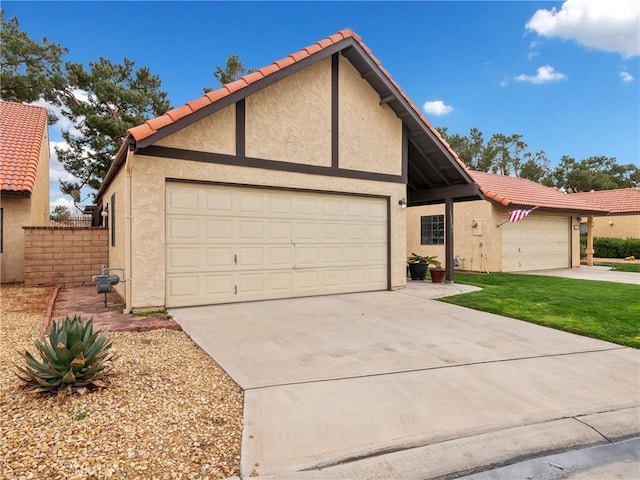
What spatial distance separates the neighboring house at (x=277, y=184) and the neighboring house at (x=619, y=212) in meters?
18.4

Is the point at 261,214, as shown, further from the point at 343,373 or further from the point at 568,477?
the point at 568,477

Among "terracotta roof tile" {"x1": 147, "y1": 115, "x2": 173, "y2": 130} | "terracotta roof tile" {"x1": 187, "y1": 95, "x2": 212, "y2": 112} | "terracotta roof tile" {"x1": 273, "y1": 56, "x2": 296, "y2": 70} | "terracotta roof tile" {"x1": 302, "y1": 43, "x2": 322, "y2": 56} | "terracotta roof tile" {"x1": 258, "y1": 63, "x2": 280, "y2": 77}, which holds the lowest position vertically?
"terracotta roof tile" {"x1": 147, "y1": 115, "x2": 173, "y2": 130}

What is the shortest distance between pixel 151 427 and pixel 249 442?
793 mm

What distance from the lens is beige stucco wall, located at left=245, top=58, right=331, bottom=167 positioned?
8078 millimetres

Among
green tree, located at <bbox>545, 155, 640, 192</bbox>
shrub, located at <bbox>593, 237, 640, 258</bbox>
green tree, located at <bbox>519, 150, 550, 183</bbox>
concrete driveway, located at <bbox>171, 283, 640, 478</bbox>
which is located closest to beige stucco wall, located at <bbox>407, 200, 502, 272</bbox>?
concrete driveway, located at <bbox>171, 283, 640, 478</bbox>

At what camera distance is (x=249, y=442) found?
2.72m

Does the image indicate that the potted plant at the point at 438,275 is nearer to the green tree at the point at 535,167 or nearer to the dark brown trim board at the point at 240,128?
the dark brown trim board at the point at 240,128

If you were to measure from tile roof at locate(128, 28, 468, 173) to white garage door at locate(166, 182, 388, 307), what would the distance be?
1.33 meters

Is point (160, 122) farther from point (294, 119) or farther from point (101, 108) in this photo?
point (101, 108)

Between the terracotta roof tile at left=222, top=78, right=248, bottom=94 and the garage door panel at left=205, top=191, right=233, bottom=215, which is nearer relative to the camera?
the terracotta roof tile at left=222, top=78, right=248, bottom=94

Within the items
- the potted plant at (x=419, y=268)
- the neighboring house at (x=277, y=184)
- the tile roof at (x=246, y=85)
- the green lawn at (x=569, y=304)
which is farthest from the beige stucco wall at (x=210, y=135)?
the potted plant at (x=419, y=268)

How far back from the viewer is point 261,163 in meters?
8.13

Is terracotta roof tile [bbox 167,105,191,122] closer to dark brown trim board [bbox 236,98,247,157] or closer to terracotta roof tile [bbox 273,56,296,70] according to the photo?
dark brown trim board [bbox 236,98,247,157]

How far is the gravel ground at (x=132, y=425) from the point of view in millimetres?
2371
